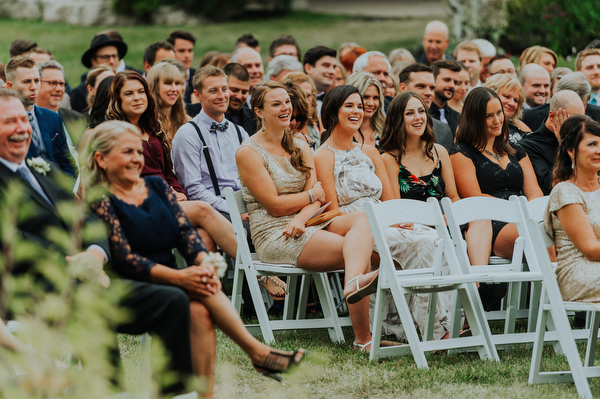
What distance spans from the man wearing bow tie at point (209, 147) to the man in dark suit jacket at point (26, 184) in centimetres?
246

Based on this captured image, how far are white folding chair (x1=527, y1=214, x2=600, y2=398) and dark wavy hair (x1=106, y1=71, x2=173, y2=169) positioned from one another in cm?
301

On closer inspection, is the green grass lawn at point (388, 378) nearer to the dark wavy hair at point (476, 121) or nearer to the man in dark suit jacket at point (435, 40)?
the dark wavy hair at point (476, 121)

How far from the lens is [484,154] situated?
6547mm

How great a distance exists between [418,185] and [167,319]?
296cm

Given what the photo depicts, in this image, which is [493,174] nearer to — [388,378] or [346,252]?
[346,252]

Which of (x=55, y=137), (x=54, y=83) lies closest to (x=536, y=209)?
(x=55, y=137)

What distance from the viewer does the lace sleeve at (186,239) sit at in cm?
427

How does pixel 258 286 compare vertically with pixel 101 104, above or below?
below

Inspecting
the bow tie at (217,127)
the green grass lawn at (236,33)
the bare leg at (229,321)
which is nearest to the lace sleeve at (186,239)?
the bare leg at (229,321)

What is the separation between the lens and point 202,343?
394cm

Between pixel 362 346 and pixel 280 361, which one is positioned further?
pixel 362 346

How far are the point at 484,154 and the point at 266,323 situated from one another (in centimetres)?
244

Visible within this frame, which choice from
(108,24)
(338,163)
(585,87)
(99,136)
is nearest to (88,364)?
(99,136)

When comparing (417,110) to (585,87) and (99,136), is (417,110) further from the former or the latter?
(99,136)
